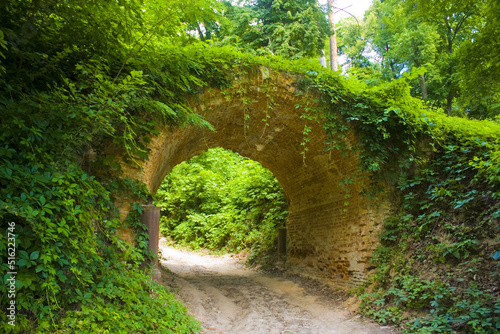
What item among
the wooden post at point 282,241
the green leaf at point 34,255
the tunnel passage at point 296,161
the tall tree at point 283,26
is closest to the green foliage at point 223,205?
the wooden post at point 282,241

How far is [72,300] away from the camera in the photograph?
312 cm

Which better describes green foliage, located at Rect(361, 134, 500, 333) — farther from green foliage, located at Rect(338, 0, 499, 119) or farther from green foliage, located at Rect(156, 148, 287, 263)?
green foliage, located at Rect(156, 148, 287, 263)

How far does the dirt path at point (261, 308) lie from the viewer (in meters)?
5.16

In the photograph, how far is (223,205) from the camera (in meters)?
16.7

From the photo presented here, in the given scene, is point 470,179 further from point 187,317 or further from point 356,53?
point 356,53

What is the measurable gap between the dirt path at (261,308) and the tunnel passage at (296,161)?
99 cm

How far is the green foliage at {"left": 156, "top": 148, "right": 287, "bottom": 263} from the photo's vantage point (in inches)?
464

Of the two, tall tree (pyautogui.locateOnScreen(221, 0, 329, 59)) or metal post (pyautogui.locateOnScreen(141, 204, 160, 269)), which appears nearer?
metal post (pyautogui.locateOnScreen(141, 204, 160, 269))

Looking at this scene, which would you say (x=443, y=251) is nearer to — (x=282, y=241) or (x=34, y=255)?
(x=34, y=255)

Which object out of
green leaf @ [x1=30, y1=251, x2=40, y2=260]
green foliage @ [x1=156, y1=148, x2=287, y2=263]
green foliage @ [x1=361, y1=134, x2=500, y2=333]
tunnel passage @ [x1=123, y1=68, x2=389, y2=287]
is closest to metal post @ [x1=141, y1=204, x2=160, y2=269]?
tunnel passage @ [x1=123, y1=68, x2=389, y2=287]

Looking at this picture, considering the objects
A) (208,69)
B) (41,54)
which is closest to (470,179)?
(208,69)

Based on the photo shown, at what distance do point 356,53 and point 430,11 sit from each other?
799 inches

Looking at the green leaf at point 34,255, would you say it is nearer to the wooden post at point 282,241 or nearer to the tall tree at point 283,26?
the wooden post at point 282,241

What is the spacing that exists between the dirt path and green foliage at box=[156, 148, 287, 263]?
306 cm
